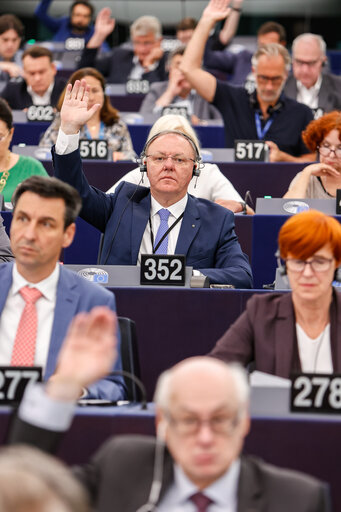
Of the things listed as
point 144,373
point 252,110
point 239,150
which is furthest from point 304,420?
point 252,110

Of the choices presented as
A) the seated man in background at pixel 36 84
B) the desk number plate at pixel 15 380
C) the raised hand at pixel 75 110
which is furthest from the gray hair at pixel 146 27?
the desk number plate at pixel 15 380

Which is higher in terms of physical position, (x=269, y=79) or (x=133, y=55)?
(x=133, y=55)

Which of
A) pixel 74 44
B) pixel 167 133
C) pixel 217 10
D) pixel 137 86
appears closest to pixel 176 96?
pixel 137 86

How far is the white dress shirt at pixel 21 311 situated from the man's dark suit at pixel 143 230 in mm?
979

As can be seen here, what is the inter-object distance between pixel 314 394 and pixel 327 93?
19.4 ft

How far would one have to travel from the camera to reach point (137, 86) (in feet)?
29.9

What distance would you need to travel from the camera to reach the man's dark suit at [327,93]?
8.15 metres

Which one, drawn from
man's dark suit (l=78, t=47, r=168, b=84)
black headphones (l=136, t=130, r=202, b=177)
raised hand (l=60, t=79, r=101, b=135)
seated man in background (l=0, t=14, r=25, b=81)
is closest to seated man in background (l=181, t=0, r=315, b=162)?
black headphones (l=136, t=130, r=202, b=177)

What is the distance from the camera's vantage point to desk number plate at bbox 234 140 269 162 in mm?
5883

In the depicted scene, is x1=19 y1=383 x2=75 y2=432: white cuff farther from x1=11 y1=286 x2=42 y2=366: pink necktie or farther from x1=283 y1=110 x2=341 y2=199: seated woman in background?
x1=283 y1=110 x2=341 y2=199: seated woman in background

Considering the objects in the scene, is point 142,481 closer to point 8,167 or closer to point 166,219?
point 166,219

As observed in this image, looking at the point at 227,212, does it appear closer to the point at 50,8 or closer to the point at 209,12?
the point at 209,12

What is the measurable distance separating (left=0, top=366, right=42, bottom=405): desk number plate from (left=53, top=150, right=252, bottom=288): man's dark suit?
156 cm

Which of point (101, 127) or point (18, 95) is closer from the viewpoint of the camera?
point (101, 127)
